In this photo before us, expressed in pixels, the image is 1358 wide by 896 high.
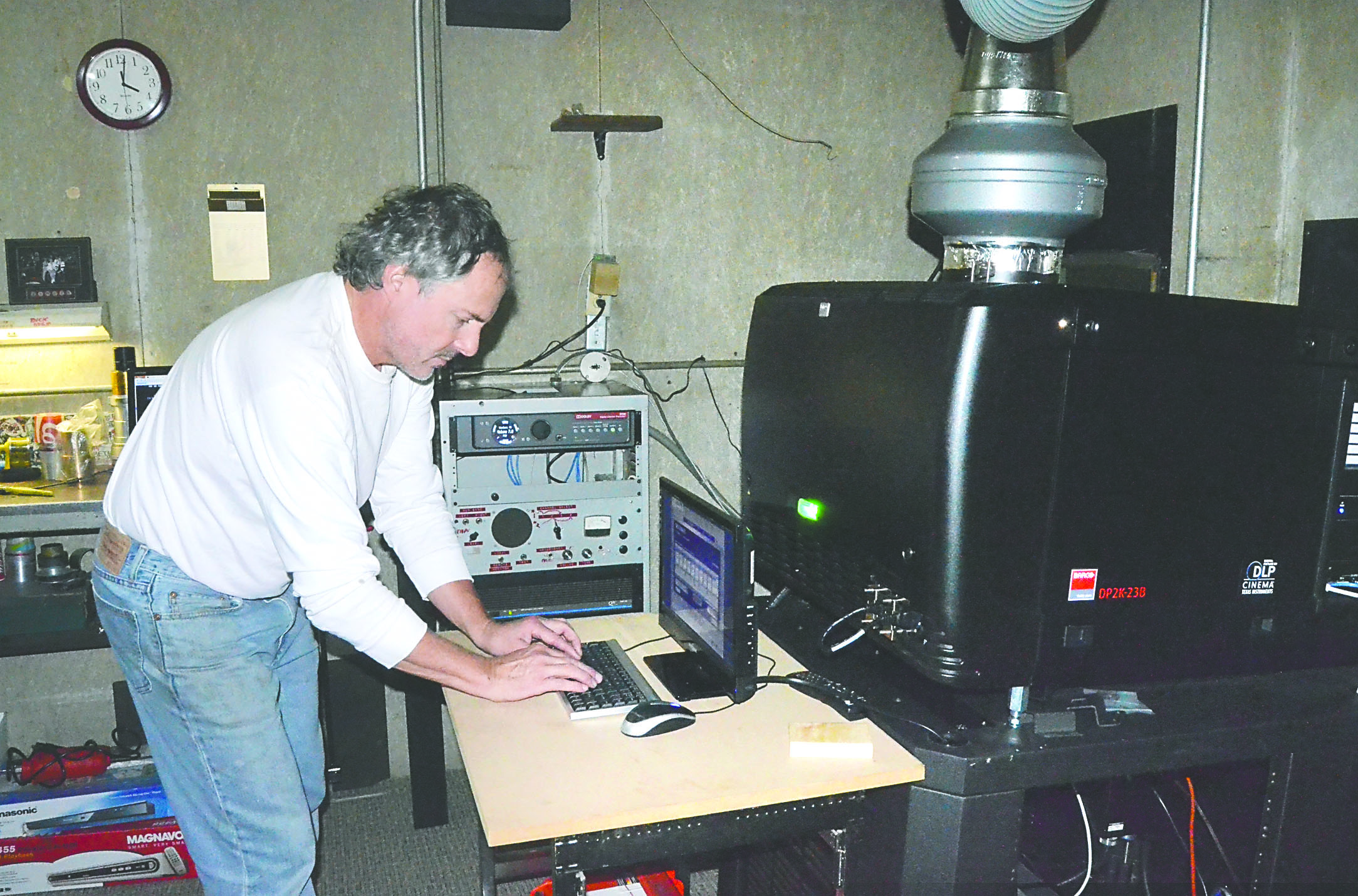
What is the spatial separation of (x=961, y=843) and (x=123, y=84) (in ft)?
9.29

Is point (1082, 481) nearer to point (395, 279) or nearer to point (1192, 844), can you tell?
point (1192, 844)

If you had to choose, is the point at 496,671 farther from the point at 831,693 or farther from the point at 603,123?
the point at 603,123

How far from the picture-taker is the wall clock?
2.87 metres

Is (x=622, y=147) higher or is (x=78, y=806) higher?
(x=622, y=147)

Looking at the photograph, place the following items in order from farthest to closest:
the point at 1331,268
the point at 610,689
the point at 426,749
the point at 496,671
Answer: the point at 426,749 < the point at 1331,268 < the point at 610,689 < the point at 496,671

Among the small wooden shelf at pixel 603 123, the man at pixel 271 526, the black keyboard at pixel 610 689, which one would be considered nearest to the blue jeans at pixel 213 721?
the man at pixel 271 526

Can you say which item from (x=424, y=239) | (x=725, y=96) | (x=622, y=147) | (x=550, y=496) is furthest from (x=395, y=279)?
(x=725, y=96)

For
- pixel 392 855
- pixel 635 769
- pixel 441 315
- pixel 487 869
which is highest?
pixel 441 315

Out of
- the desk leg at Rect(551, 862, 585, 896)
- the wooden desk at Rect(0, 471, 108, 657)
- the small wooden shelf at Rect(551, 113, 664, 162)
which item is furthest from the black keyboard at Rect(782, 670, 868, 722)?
the small wooden shelf at Rect(551, 113, 664, 162)

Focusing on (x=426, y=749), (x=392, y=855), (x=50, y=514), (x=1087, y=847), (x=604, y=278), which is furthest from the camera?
(x=604, y=278)

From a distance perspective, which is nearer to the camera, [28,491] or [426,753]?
[28,491]

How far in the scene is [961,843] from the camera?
5.10 ft

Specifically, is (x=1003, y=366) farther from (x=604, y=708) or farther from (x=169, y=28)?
(x=169, y=28)

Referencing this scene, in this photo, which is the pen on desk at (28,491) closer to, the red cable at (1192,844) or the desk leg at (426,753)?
the desk leg at (426,753)
